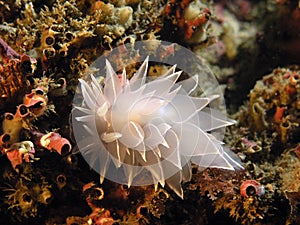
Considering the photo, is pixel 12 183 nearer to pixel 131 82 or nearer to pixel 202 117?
pixel 131 82

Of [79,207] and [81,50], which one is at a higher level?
[81,50]

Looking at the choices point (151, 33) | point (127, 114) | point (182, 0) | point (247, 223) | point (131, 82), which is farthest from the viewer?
point (182, 0)

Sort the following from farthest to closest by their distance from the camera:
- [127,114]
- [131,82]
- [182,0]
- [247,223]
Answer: [182,0] → [247,223] → [131,82] → [127,114]

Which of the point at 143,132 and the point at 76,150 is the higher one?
→ the point at 143,132

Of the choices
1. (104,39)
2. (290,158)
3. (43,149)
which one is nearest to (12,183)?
(43,149)

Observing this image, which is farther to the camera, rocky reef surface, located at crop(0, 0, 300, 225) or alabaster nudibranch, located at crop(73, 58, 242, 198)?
rocky reef surface, located at crop(0, 0, 300, 225)

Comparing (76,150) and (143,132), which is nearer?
(143,132)

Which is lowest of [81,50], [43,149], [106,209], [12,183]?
[106,209]

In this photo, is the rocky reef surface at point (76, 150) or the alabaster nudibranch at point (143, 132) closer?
the alabaster nudibranch at point (143, 132)
